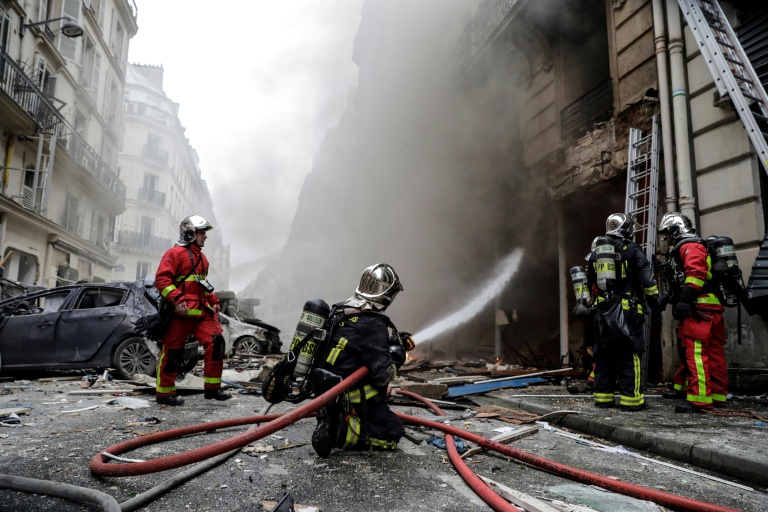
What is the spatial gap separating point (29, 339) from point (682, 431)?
7663 millimetres

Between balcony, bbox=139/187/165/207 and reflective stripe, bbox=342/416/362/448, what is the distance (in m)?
32.8

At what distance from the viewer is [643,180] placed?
650 centimetres

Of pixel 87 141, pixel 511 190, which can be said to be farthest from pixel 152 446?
pixel 87 141

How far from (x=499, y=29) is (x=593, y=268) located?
7.19m

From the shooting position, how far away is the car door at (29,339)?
6.54m

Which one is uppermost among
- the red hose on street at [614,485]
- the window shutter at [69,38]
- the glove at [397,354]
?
the window shutter at [69,38]

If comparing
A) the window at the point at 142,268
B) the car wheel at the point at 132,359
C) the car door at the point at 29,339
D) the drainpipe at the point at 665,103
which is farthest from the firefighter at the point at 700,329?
the window at the point at 142,268

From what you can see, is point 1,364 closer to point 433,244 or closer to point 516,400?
point 516,400

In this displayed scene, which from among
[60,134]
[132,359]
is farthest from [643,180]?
[60,134]

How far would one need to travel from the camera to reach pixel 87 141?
18.7 m

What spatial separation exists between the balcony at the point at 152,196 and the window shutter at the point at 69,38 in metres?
15.8

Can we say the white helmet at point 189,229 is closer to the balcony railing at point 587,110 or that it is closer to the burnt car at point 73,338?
the burnt car at point 73,338

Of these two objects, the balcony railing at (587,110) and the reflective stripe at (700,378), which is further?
the balcony railing at (587,110)

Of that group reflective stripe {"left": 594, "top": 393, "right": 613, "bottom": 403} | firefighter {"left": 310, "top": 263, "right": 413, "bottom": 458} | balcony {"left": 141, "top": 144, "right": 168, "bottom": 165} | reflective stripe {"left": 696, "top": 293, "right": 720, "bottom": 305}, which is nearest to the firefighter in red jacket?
firefighter {"left": 310, "top": 263, "right": 413, "bottom": 458}
